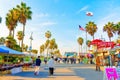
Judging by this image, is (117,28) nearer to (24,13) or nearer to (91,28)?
(91,28)

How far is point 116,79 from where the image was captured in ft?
44.5

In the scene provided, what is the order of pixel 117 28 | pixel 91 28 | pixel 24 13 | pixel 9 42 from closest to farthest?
1. pixel 9 42
2. pixel 24 13
3. pixel 117 28
4. pixel 91 28

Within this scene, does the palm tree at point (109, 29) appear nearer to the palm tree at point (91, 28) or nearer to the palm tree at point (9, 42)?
the palm tree at point (91, 28)

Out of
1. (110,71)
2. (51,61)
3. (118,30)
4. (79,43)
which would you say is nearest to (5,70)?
(51,61)

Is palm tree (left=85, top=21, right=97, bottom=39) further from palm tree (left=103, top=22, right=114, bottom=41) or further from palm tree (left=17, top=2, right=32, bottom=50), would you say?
palm tree (left=17, top=2, right=32, bottom=50)

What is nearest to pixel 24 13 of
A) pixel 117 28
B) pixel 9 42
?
pixel 9 42

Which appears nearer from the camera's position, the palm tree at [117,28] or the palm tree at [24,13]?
the palm tree at [24,13]

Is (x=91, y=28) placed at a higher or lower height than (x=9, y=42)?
higher

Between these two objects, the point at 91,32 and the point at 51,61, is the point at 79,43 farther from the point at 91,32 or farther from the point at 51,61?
the point at 51,61

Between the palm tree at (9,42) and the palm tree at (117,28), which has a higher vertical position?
the palm tree at (117,28)

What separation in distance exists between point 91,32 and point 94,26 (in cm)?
245

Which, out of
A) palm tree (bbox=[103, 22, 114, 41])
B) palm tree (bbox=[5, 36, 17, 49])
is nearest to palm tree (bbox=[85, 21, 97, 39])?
palm tree (bbox=[103, 22, 114, 41])

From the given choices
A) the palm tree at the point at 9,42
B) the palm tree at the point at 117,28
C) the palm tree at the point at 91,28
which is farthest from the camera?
the palm tree at the point at 91,28

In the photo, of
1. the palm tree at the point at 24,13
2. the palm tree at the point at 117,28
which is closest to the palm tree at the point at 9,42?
the palm tree at the point at 24,13
